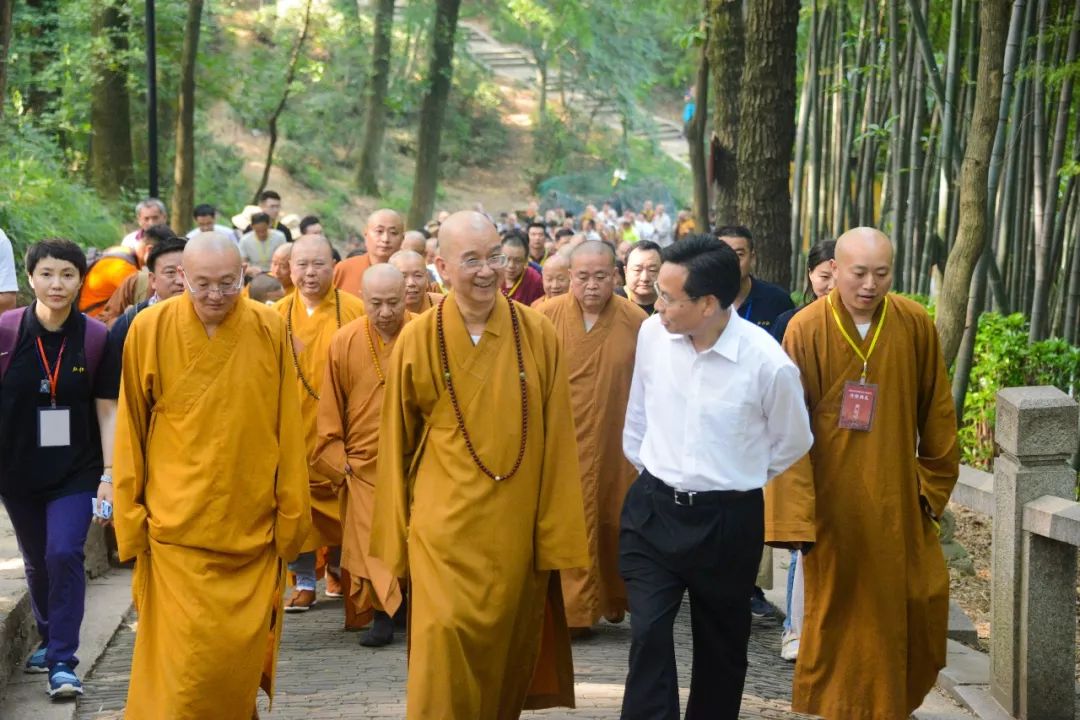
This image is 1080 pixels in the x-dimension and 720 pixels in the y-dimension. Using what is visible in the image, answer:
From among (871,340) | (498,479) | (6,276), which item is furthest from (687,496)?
(6,276)

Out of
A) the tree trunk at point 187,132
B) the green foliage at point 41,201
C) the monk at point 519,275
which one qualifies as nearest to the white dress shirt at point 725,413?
the monk at point 519,275

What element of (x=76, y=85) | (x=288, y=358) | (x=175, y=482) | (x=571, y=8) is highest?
(x=571, y=8)

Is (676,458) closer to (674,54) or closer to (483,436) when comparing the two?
(483,436)

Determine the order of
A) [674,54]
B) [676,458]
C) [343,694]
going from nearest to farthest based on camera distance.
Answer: [676,458] → [343,694] → [674,54]

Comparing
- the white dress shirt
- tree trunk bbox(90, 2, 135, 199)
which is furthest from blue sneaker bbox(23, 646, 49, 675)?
tree trunk bbox(90, 2, 135, 199)

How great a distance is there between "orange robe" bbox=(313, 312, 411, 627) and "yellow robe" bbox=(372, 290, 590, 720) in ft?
6.91

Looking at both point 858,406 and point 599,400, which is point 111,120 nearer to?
point 599,400

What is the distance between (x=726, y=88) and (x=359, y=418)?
5.52m

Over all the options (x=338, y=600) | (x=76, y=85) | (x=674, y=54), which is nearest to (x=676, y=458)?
(x=338, y=600)

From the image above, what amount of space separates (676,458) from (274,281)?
437 centimetres

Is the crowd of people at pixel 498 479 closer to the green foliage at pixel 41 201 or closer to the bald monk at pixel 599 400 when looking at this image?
the bald monk at pixel 599 400

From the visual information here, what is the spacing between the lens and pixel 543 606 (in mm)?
5348

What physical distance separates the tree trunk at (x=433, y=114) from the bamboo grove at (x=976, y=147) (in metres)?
13.0

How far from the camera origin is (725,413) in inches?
191
